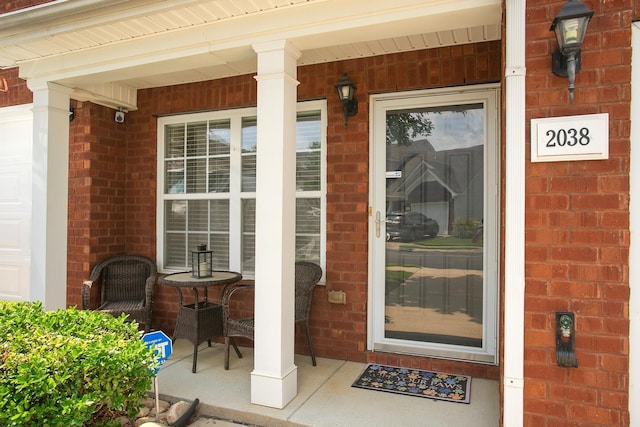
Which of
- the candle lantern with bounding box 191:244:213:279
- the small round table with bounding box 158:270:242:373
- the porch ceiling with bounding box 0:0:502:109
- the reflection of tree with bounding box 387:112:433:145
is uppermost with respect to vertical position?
the porch ceiling with bounding box 0:0:502:109

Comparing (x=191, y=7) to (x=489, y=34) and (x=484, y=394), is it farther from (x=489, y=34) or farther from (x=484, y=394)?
(x=484, y=394)

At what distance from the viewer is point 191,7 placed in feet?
9.24

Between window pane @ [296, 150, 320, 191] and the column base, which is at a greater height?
window pane @ [296, 150, 320, 191]

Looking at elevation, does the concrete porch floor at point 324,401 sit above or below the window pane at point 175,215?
below

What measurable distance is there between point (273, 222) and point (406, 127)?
1.59 meters

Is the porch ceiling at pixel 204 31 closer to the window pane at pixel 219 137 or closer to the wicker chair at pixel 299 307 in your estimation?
the window pane at pixel 219 137

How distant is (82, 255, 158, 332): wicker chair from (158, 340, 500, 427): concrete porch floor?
1.01 m

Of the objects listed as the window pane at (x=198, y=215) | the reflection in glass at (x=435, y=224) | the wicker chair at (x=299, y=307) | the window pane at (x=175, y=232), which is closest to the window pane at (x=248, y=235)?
the window pane at (x=198, y=215)

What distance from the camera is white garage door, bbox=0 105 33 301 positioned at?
16.4 ft

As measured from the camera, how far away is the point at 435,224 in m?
3.70

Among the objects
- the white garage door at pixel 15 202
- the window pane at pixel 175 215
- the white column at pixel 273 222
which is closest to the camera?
the white column at pixel 273 222

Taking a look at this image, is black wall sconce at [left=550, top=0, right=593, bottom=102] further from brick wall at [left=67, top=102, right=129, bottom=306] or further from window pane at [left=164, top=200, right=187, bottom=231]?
brick wall at [left=67, top=102, right=129, bottom=306]

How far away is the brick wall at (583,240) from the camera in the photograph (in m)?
2.14

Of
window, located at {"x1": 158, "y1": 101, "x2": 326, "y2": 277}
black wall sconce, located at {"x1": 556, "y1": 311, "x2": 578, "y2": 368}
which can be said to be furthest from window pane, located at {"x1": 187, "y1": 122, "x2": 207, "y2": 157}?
black wall sconce, located at {"x1": 556, "y1": 311, "x2": 578, "y2": 368}
